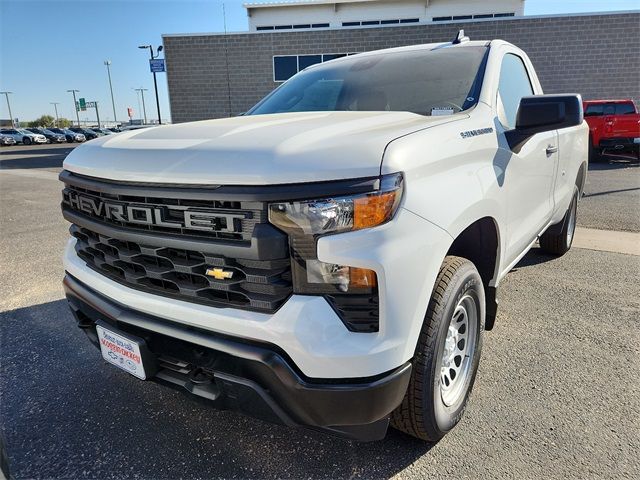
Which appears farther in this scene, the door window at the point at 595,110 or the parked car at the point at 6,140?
the parked car at the point at 6,140

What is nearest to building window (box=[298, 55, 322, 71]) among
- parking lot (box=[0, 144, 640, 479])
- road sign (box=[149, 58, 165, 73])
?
road sign (box=[149, 58, 165, 73])

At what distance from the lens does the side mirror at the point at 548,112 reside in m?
2.38

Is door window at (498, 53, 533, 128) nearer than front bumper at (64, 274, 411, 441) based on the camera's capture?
No

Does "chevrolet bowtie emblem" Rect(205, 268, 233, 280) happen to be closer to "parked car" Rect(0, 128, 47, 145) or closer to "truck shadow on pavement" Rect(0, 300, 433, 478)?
"truck shadow on pavement" Rect(0, 300, 433, 478)

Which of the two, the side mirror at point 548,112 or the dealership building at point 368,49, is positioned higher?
the dealership building at point 368,49

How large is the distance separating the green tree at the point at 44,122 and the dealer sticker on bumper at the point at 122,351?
99.8 m

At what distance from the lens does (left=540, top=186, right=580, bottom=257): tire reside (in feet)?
15.3

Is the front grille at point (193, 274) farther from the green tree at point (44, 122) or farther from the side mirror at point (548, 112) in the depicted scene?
the green tree at point (44, 122)

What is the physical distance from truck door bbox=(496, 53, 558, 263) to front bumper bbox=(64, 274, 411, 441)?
1.43 meters

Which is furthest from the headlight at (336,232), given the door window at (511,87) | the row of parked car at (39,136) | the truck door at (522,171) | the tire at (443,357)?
the row of parked car at (39,136)

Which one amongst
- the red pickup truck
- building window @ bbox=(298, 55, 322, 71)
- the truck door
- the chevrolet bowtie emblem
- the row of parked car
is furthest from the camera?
the row of parked car

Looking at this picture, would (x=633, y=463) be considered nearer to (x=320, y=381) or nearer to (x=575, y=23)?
(x=320, y=381)

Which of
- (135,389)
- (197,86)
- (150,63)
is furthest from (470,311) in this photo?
(150,63)

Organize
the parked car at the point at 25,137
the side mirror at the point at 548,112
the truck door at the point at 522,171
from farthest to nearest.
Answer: the parked car at the point at 25,137
the truck door at the point at 522,171
the side mirror at the point at 548,112
